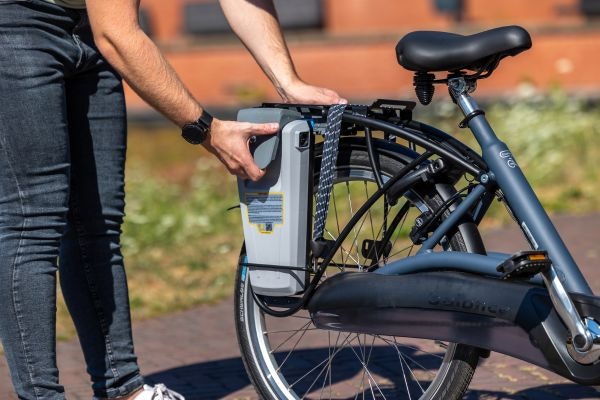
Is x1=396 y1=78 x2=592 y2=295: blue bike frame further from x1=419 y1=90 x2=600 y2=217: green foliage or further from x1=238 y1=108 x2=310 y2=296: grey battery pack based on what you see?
x1=419 y1=90 x2=600 y2=217: green foliage

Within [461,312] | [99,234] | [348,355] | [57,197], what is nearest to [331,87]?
[348,355]

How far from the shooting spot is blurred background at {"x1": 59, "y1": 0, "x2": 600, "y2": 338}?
7035 millimetres

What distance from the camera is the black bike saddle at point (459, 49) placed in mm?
3174

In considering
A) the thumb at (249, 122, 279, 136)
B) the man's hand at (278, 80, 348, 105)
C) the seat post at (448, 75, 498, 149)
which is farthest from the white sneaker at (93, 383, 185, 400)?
the seat post at (448, 75, 498, 149)

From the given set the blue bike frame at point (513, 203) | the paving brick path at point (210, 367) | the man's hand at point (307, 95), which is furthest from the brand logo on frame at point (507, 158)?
the paving brick path at point (210, 367)

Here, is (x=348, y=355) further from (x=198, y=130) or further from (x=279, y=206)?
(x=198, y=130)

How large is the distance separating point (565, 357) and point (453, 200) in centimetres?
54

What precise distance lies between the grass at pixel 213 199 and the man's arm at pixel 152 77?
7.15ft

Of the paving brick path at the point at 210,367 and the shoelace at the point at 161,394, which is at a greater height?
the paving brick path at the point at 210,367

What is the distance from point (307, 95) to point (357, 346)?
85 cm

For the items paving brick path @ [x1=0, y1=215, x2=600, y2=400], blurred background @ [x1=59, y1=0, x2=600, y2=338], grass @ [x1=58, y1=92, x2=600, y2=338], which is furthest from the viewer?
blurred background @ [x1=59, y1=0, x2=600, y2=338]

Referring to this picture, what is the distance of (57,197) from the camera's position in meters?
3.41

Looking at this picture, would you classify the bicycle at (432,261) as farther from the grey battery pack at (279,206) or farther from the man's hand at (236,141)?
the man's hand at (236,141)

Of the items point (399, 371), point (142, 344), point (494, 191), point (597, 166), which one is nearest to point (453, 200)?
point (494, 191)
